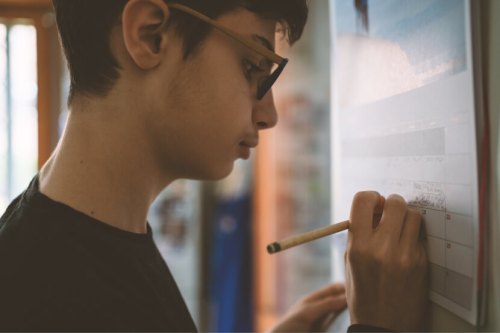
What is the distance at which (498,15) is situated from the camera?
48 cm

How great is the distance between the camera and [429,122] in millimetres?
566

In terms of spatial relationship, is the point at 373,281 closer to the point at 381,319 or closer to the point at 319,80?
the point at 381,319

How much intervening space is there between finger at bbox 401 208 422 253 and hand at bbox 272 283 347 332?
0.34 metres

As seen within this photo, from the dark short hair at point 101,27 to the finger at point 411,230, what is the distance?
1.24ft

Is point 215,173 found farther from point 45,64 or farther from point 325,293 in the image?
point 45,64

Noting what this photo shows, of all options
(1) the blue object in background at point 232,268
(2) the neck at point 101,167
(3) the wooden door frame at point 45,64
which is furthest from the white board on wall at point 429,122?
(3) the wooden door frame at point 45,64

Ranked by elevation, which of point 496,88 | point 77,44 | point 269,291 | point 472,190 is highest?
point 77,44

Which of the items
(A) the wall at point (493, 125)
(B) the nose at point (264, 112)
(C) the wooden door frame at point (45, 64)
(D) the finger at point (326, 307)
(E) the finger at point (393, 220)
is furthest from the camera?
(C) the wooden door frame at point (45, 64)

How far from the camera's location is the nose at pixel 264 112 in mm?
722

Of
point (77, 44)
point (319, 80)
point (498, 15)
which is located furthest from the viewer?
point (319, 80)

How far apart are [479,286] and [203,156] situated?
1.40ft

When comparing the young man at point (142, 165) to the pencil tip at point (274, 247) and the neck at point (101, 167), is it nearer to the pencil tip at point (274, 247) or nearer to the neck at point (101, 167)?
the neck at point (101, 167)

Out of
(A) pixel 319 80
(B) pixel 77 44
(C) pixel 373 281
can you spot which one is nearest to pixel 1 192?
(A) pixel 319 80

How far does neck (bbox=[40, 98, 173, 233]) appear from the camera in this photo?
614 mm
